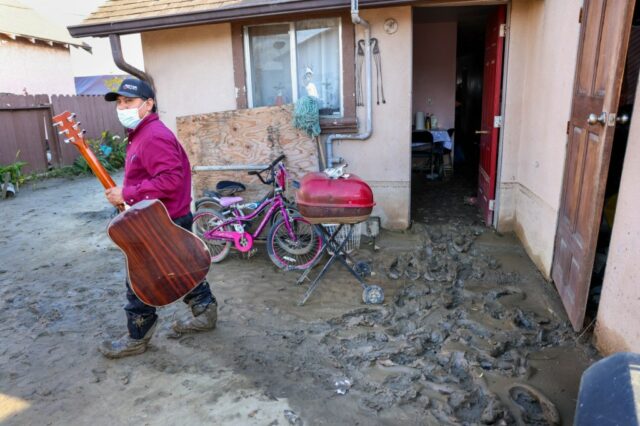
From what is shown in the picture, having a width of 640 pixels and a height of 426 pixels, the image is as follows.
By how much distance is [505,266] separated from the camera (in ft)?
15.5

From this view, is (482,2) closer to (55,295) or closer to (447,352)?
(447,352)

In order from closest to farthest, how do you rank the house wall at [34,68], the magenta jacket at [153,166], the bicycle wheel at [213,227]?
the magenta jacket at [153,166] → the bicycle wheel at [213,227] → the house wall at [34,68]

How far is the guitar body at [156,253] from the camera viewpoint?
296cm

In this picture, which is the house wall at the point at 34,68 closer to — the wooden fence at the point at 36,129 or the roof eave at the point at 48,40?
the roof eave at the point at 48,40

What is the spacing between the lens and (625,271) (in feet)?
9.11

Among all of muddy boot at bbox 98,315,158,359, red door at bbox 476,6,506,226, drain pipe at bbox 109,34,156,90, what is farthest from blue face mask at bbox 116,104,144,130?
red door at bbox 476,6,506,226

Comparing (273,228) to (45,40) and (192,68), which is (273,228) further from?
(45,40)

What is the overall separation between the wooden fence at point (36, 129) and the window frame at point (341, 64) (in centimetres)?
859

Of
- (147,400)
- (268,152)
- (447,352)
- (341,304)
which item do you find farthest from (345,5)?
(147,400)

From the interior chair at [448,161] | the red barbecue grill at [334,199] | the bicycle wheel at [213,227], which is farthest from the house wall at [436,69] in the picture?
the red barbecue grill at [334,199]

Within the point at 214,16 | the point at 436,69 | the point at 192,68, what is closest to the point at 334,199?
the point at 214,16

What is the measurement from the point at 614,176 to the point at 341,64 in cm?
327

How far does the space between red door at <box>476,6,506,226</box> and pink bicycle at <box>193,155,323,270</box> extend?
2.38 meters

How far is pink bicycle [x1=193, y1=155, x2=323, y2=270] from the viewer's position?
201 inches
